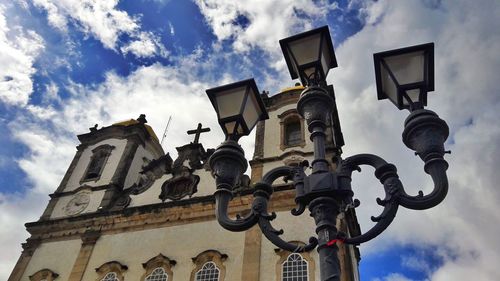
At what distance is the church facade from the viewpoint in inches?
571

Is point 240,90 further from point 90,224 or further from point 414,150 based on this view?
point 90,224

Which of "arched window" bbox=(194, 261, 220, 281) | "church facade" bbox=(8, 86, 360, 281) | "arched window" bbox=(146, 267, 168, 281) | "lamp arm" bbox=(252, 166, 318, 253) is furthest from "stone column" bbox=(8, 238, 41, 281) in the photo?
"lamp arm" bbox=(252, 166, 318, 253)

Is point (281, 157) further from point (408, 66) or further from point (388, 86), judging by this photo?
point (408, 66)

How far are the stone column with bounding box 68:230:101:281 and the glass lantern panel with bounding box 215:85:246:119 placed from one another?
1330 cm

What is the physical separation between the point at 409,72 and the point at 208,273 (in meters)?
11.4

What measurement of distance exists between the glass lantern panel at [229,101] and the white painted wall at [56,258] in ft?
45.7

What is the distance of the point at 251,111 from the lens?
610 cm

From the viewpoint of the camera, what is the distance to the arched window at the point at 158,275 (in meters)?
15.1

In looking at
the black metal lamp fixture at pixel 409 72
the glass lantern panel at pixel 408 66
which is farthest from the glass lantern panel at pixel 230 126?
the glass lantern panel at pixel 408 66

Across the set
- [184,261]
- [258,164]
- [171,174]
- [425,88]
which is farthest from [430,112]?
[171,174]

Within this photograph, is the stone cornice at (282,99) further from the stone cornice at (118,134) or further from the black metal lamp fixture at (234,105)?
the black metal lamp fixture at (234,105)

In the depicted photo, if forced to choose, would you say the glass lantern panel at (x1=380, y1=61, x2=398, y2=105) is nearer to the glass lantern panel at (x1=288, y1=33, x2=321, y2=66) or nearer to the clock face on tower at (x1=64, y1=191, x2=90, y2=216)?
the glass lantern panel at (x1=288, y1=33, x2=321, y2=66)

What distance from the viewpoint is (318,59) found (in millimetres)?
5793

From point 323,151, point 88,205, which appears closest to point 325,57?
point 323,151
